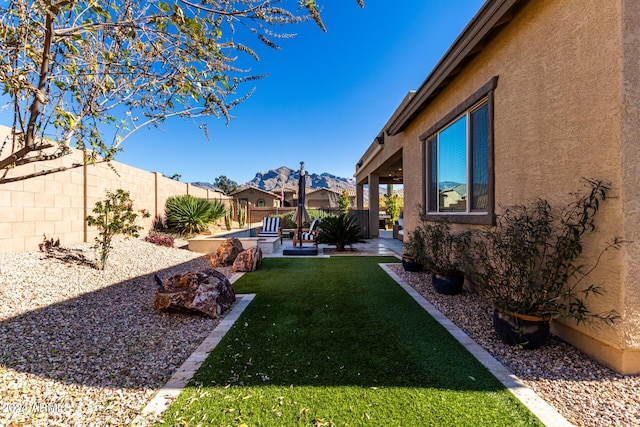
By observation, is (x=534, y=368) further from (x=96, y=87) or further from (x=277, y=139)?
(x=277, y=139)

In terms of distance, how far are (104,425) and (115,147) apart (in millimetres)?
2336

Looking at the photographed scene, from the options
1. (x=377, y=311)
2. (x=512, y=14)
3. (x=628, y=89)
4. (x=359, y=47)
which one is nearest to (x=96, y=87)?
(x=377, y=311)

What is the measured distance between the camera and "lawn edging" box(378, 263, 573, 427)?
2025 millimetres

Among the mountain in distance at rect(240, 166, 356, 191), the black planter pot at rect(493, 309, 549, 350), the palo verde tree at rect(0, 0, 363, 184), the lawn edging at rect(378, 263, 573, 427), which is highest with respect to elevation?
the mountain in distance at rect(240, 166, 356, 191)

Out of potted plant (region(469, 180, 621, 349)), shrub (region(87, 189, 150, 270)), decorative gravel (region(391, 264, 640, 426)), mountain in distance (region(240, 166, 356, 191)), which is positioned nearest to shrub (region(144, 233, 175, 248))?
shrub (region(87, 189, 150, 270))

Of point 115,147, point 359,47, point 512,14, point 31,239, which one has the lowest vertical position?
point 31,239

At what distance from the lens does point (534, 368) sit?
265cm

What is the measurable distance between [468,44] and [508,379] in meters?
4.61

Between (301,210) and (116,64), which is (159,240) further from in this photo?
(116,64)

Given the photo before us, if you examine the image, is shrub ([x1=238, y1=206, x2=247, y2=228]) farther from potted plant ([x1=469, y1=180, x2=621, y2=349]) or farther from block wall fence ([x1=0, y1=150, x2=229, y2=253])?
potted plant ([x1=469, y1=180, x2=621, y2=349])

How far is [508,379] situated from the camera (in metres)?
2.49

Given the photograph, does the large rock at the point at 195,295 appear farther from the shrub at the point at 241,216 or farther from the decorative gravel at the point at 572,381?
the shrub at the point at 241,216

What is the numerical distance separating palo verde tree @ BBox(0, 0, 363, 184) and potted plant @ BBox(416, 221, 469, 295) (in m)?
4.26

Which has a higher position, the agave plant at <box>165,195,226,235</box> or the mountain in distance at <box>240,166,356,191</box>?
the mountain in distance at <box>240,166,356,191</box>
